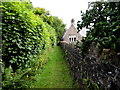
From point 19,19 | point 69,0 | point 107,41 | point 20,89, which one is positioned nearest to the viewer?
point 107,41

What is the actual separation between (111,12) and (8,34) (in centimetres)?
312

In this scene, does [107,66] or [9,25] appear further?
[9,25]

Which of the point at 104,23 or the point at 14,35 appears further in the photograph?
the point at 14,35

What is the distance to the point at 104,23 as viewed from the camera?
2.47 metres

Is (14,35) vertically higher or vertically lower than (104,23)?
lower

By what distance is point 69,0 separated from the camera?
2.89 meters

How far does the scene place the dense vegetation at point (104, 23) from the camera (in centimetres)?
201

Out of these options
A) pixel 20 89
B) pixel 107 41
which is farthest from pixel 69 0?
pixel 20 89

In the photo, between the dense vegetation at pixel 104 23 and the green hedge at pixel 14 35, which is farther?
the green hedge at pixel 14 35

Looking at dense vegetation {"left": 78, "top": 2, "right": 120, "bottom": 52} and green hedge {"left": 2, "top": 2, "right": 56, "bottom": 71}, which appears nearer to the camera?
dense vegetation {"left": 78, "top": 2, "right": 120, "bottom": 52}

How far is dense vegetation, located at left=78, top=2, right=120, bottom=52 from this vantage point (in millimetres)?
2010

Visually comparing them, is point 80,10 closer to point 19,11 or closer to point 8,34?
point 19,11

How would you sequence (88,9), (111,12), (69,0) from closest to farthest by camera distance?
(111,12), (69,0), (88,9)

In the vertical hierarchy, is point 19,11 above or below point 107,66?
above
